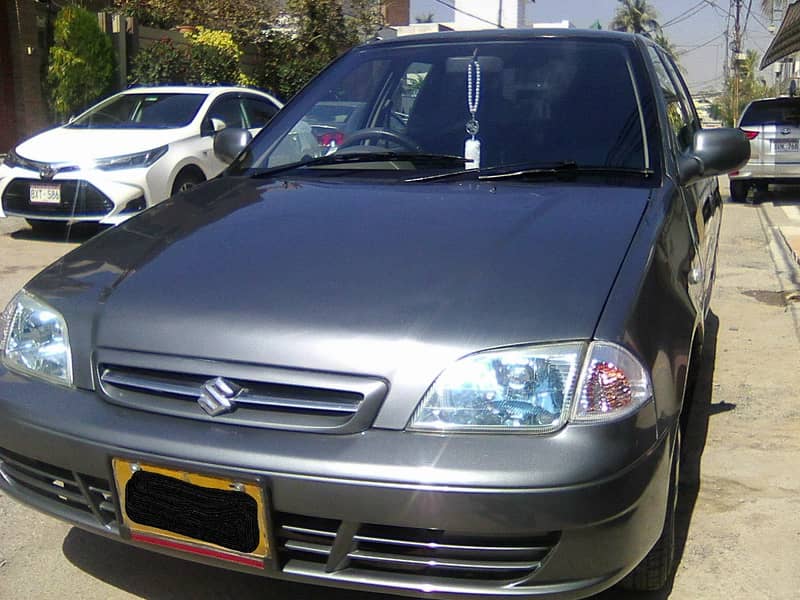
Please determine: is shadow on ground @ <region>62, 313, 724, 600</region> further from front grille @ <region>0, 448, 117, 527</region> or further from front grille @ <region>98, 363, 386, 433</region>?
front grille @ <region>98, 363, 386, 433</region>

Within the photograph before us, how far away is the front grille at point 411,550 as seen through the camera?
204 cm

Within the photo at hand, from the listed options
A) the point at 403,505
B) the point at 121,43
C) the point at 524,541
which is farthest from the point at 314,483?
the point at 121,43

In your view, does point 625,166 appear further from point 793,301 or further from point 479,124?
point 793,301

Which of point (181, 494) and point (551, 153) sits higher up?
point (551, 153)

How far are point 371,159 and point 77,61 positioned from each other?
12392mm

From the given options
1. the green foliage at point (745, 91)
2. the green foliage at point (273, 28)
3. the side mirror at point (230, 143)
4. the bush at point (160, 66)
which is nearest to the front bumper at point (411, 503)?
the side mirror at point (230, 143)

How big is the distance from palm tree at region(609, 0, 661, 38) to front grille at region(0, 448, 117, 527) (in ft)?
247

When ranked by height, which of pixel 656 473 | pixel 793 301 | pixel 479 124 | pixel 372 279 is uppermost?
pixel 479 124

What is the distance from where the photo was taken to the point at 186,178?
352 inches

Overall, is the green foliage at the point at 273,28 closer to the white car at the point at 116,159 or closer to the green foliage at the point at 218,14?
the green foliage at the point at 218,14

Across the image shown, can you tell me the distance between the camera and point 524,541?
204cm

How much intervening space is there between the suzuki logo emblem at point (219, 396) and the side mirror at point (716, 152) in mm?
1936

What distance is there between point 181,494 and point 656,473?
110 centimetres

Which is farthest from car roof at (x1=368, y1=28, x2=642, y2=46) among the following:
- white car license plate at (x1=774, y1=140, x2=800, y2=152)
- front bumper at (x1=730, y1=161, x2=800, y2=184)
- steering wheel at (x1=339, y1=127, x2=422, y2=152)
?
white car license plate at (x1=774, y1=140, x2=800, y2=152)
